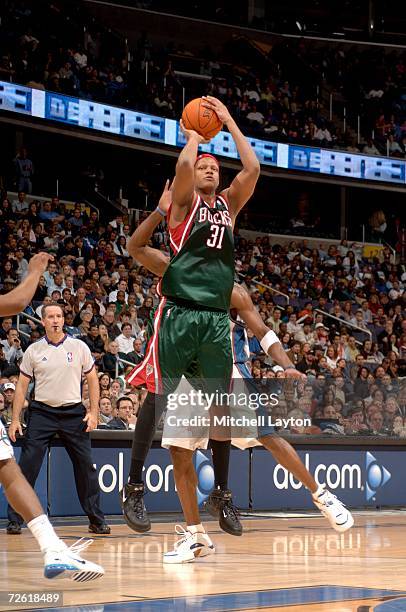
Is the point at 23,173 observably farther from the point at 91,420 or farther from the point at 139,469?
the point at 139,469

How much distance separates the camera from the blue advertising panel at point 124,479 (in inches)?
449

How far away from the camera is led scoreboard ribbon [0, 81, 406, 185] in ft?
68.1

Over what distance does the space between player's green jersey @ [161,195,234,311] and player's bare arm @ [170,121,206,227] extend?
5 centimetres

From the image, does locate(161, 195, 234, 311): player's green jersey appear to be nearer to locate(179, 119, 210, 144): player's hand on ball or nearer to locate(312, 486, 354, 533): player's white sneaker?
locate(179, 119, 210, 144): player's hand on ball

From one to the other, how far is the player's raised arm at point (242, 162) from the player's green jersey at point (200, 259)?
0.30 m

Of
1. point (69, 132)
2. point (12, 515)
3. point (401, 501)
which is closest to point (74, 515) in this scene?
point (12, 515)

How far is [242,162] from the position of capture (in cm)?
704

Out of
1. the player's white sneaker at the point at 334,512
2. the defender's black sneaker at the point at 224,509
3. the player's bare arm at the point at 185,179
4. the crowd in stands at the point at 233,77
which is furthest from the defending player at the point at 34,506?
the crowd in stands at the point at 233,77

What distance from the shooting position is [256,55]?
29797 millimetres

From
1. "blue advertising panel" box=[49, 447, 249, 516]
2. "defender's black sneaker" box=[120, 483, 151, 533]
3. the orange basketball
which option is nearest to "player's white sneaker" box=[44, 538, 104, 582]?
"defender's black sneaker" box=[120, 483, 151, 533]

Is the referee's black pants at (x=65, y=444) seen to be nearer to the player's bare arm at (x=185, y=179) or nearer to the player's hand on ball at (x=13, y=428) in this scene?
the player's hand on ball at (x=13, y=428)

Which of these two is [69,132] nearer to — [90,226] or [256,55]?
[90,226]

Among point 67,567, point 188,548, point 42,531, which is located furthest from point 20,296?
point 188,548

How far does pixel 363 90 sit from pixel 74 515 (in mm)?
21079
